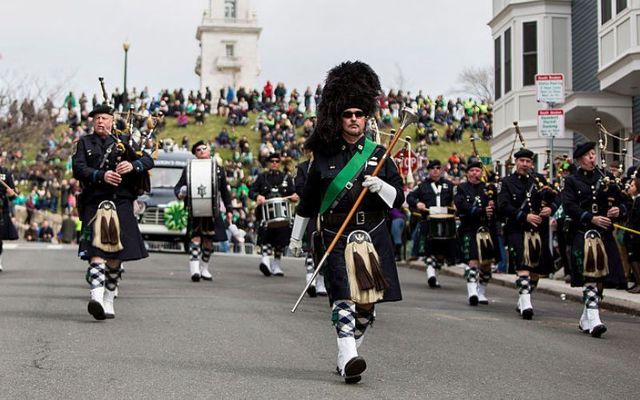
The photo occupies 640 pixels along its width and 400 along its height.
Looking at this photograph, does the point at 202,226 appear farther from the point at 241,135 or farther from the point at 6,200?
the point at 241,135

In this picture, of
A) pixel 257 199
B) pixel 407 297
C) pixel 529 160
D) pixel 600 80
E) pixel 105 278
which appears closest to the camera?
pixel 105 278

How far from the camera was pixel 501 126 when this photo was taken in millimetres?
32062

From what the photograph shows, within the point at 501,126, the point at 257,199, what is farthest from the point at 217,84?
the point at 257,199

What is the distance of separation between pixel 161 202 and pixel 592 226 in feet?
54.3

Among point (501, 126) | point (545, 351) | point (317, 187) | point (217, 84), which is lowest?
point (545, 351)

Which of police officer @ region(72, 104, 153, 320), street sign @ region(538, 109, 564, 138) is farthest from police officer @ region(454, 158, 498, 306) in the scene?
police officer @ region(72, 104, 153, 320)

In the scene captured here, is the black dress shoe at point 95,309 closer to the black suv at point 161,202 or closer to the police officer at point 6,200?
the police officer at point 6,200

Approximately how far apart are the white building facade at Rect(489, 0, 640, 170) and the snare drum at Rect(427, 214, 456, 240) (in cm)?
673

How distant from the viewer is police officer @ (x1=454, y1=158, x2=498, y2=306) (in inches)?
637

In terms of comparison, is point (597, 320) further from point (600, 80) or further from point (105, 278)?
point (600, 80)

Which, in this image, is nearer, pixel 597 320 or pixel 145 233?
pixel 597 320

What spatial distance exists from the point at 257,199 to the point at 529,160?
19.7ft

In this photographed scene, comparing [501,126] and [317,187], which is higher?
[501,126]

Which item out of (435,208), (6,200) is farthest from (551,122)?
(6,200)
